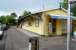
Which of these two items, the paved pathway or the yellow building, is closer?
the paved pathway

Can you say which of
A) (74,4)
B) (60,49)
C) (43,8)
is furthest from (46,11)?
(74,4)

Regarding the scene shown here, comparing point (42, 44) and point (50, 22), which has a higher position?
point (50, 22)

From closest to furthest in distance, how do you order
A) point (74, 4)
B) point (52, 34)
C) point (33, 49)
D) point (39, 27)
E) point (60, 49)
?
point (33, 49), point (74, 4), point (60, 49), point (52, 34), point (39, 27)

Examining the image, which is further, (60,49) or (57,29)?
(57,29)

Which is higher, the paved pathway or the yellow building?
the yellow building

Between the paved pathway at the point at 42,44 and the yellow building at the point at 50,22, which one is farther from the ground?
the yellow building at the point at 50,22

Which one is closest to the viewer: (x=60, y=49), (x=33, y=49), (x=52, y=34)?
(x=33, y=49)

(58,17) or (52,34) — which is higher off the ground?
(58,17)

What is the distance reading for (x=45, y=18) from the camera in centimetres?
1645

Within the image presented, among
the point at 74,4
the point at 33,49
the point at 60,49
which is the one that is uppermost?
the point at 74,4

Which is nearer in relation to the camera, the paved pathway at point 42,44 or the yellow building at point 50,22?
the paved pathway at point 42,44

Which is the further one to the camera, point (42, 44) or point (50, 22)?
point (50, 22)

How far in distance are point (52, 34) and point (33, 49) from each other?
1191 cm

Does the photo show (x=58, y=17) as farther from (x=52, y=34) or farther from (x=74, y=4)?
(x=74, y=4)
